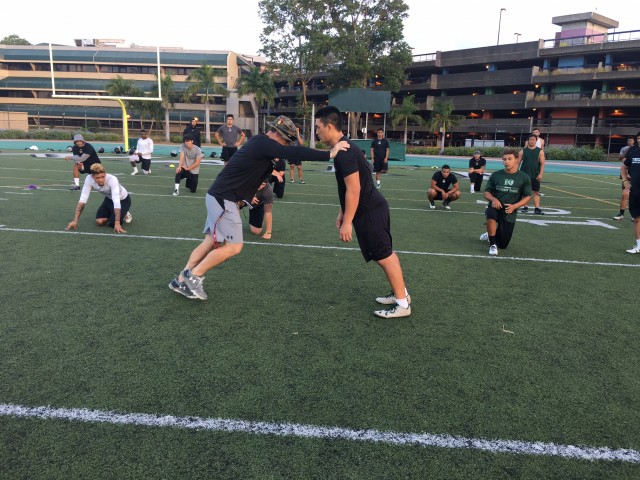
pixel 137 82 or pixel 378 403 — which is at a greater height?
pixel 137 82

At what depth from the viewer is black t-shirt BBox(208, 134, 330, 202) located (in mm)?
4480

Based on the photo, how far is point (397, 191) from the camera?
1584cm

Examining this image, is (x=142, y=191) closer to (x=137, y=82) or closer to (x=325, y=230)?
(x=325, y=230)

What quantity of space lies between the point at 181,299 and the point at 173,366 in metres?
1.55

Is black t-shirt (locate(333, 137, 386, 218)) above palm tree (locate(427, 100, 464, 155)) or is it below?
below

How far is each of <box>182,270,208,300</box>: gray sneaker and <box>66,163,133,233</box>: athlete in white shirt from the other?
3.36 metres

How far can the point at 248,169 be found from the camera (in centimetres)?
463

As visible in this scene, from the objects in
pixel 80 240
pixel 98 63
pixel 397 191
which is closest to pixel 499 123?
pixel 397 191

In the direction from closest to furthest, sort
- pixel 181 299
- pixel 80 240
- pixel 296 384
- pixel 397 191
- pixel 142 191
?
1. pixel 296 384
2. pixel 181 299
3. pixel 80 240
4. pixel 142 191
5. pixel 397 191

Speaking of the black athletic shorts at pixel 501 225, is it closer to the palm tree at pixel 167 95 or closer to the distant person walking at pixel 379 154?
the distant person walking at pixel 379 154

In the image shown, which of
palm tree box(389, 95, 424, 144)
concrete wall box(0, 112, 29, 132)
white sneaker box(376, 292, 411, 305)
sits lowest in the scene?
white sneaker box(376, 292, 411, 305)

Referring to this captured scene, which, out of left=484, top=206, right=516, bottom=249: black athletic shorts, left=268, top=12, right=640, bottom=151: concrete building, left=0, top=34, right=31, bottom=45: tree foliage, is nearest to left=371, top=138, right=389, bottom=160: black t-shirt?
left=484, top=206, right=516, bottom=249: black athletic shorts

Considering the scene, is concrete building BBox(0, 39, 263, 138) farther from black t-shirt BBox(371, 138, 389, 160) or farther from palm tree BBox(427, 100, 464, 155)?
black t-shirt BBox(371, 138, 389, 160)

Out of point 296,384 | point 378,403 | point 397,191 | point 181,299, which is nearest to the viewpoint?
point 378,403
